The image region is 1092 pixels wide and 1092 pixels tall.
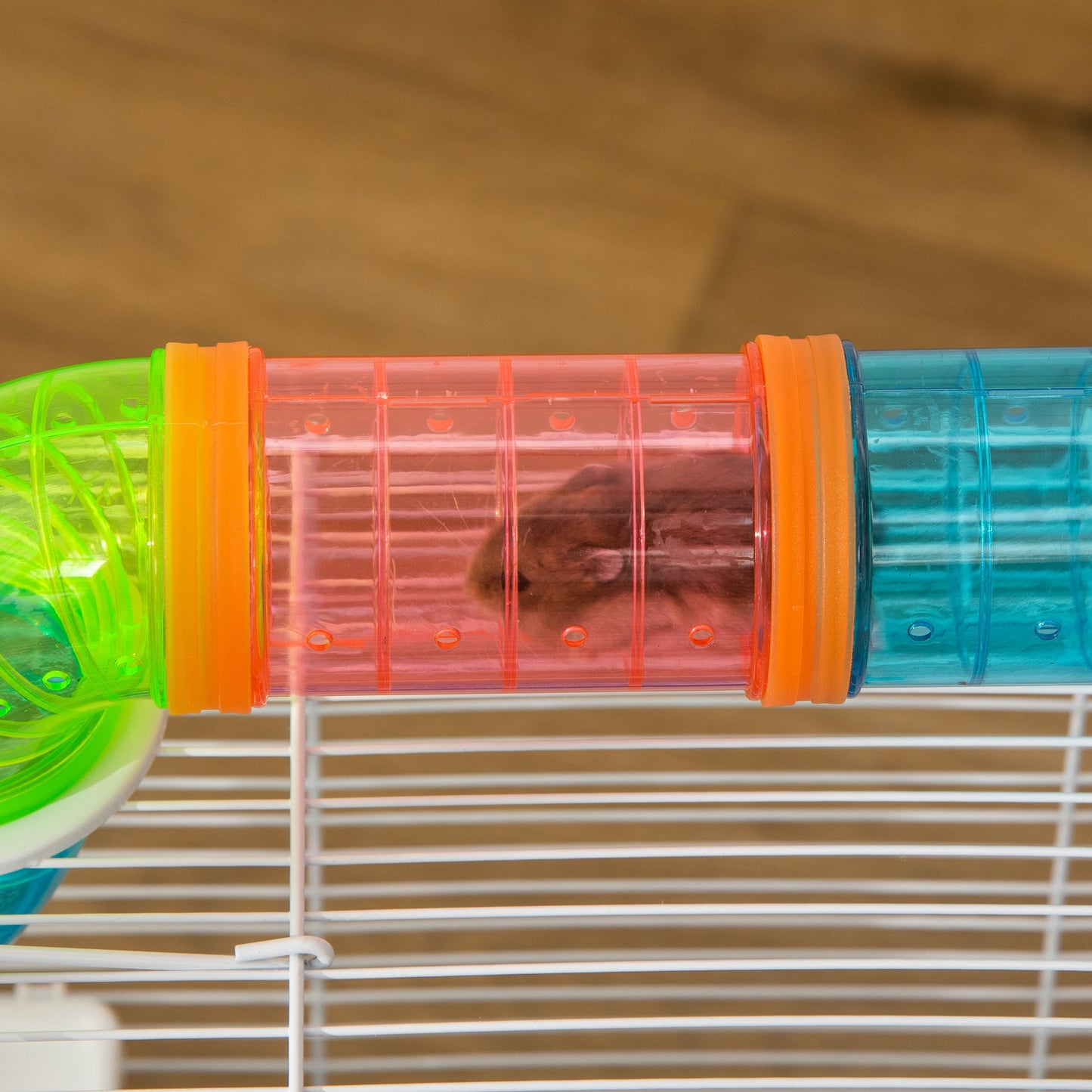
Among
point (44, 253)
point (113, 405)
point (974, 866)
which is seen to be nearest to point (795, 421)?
point (113, 405)

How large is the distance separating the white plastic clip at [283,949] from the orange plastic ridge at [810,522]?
0.25m

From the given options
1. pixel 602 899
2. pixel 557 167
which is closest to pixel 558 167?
pixel 557 167

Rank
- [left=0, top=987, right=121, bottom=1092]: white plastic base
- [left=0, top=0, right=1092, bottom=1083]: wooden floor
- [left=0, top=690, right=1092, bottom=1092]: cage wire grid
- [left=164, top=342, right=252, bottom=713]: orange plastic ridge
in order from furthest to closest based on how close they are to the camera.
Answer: [left=0, top=0, right=1092, bottom=1083]: wooden floor, [left=0, top=690, right=1092, bottom=1092]: cage wire grid, [left=0, top=987, right=121, bottom=1092]: white plastic base, [left=164, top=342, right=252, bottom=713]: orange plastic ridge

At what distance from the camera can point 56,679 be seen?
23.9 inches

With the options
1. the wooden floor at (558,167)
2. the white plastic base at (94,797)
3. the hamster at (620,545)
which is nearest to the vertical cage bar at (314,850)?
the white plastic base at (94,797)

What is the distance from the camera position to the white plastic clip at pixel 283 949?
581mm

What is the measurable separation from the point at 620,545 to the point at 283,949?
0.24m

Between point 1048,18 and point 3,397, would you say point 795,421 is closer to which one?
point 3,397

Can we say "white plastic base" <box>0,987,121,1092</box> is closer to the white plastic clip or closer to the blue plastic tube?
the white plastic clip

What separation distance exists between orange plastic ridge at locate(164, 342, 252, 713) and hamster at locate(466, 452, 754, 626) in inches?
4.3

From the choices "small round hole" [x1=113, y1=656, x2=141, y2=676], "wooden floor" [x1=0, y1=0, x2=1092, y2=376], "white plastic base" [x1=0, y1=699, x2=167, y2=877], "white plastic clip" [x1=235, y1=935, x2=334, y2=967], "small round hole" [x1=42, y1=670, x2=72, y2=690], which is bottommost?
"white plastic clip" [x1=235, y1=935, x2=334, y2=967]

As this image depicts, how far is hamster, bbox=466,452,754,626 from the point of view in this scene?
60cm

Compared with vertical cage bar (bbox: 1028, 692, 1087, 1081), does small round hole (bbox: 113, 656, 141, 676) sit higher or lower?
higher

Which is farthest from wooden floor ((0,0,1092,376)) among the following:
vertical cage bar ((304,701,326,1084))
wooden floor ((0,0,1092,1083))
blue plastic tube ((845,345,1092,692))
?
blue plastic tube ((845,345,1092,692))
